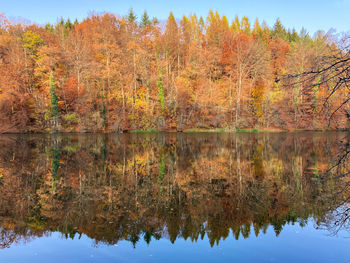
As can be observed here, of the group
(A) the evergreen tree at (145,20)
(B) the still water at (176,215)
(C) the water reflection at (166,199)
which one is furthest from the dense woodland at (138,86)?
(B) the still water at (176,215)

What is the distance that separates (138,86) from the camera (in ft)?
150

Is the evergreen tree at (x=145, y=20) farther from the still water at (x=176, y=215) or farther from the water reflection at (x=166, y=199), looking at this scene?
the still water at (x=176, y=215)

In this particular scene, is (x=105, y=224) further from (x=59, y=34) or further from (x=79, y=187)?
(x=59, y=34)

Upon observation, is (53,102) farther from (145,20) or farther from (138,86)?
(145,20)

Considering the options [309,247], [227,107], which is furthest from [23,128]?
[309,247]

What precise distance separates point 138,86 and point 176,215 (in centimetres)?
3990

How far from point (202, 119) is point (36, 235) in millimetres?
38697

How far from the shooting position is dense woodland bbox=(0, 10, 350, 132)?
4162 centimetres

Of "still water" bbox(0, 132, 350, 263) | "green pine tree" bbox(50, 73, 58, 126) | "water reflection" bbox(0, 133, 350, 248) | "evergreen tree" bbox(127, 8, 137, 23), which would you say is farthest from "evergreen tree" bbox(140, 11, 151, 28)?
"still water" bbox(0, 132, 350, 263)

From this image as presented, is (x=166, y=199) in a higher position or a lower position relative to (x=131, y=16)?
lower

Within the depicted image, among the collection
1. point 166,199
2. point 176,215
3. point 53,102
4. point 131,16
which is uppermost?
point 131,16

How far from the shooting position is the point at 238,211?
24.6 ft

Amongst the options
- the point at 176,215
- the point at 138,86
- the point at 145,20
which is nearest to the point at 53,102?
the point at 138,86

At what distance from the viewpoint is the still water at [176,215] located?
5.71 meters
